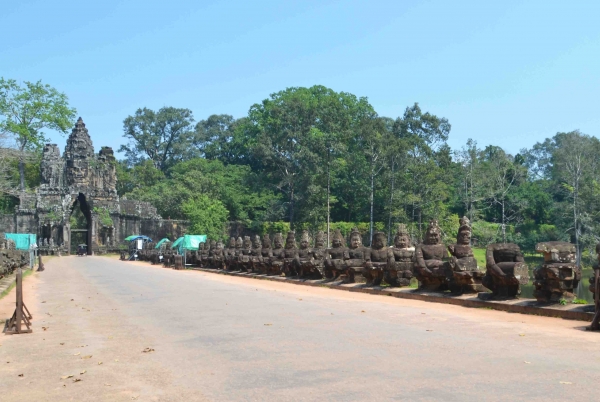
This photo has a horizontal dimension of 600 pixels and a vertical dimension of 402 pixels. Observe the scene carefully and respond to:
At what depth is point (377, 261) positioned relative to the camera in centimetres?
1739

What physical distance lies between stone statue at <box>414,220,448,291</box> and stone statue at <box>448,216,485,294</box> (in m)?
0.35

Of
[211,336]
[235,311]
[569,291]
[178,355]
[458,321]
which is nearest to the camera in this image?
[178,355]

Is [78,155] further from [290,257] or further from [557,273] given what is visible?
[557,273]

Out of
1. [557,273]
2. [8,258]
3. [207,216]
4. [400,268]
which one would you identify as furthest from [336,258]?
[207,216]

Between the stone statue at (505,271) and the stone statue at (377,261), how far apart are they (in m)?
4.22

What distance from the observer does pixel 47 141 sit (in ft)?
229

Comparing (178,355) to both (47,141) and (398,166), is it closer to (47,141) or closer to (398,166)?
(398,166)

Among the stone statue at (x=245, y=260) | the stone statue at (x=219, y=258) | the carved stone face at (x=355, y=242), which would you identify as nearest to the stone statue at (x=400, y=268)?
the carved stone face at (x=355, y=242)

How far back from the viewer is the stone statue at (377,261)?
16.5 m

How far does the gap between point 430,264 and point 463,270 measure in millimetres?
1299

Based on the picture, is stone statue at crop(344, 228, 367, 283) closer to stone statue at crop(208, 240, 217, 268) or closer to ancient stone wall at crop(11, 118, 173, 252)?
stone statue at crop(208, 240, 217, 268)

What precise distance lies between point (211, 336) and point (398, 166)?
1747 inches

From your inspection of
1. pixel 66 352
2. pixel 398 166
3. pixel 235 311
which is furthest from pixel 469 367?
pixel 398 166

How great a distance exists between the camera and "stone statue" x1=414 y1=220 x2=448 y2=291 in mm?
13906
